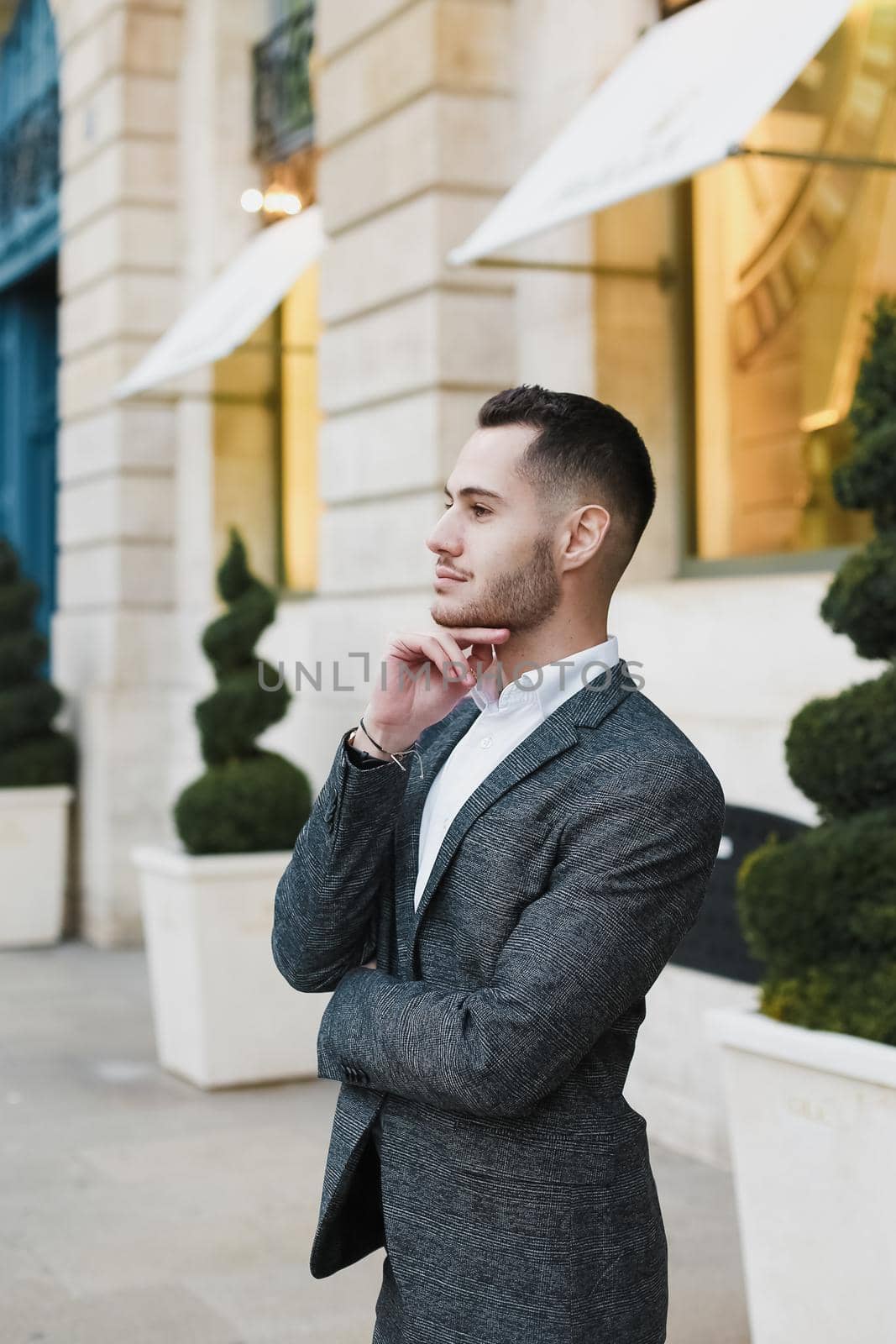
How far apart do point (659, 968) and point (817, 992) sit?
1683 mm

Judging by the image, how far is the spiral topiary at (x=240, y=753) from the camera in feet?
23.6

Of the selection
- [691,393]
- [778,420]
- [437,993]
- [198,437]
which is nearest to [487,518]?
[437,993]

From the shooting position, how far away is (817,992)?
3.70 meters

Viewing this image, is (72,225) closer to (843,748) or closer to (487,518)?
(843,748)

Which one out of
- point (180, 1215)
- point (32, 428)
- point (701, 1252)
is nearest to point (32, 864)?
point (180, 1215)

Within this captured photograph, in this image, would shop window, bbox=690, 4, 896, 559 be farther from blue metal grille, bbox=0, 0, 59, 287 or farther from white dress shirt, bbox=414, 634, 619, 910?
blue metal grille, bbox=0, 0, 59, 287

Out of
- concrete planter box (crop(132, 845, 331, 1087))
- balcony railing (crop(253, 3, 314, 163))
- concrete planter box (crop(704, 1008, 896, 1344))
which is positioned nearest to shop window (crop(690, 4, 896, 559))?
concrete planter box (crop(132, 845, 331, 1087))

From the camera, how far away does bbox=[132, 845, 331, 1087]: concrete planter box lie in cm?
695

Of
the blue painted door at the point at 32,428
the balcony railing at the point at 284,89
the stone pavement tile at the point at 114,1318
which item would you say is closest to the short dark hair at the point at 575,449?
the stone pavement tile at the point at 114,1318

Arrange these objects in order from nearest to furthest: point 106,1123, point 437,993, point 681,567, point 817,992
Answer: point 437,993 → point 817,992 → point 106,1123 → point 681,567

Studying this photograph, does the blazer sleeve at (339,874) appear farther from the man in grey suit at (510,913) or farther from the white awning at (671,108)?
the white awning at (671,108)

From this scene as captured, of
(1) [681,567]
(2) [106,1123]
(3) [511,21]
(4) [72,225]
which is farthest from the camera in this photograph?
(4) [72,225]

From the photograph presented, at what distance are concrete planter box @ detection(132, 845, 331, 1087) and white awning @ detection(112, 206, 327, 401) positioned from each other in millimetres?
2717

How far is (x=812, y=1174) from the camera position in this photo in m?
3.61
